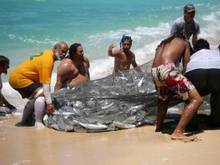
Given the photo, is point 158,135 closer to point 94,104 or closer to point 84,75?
point 94,104

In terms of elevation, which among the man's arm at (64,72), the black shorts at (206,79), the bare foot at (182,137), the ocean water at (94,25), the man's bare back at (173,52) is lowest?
the ocean water at (94,25)

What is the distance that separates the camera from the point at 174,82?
6176mm

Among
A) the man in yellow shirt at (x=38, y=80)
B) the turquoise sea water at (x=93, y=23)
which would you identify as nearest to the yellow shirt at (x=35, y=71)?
the man in yellow shirt at (x=38, y=80)

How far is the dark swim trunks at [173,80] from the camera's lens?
614 cm

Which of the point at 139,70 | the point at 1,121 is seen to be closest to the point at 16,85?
the point at 1,121

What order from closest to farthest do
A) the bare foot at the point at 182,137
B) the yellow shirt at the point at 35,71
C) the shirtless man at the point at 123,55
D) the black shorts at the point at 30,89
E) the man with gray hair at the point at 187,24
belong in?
the bare foot at the point at 182,137 → the yellow shirt at the point at 35,71 → the black shorts at the point at 30,89 → the man with gray hair at the point at 187,24 → the shirtless man at the point at 123,55

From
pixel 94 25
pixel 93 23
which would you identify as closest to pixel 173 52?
pixel 94 25

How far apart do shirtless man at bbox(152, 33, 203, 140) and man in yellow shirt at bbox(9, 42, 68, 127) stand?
1626 mm

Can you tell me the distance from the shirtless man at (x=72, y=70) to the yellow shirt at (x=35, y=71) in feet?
1.71

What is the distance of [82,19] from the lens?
23.5 meters

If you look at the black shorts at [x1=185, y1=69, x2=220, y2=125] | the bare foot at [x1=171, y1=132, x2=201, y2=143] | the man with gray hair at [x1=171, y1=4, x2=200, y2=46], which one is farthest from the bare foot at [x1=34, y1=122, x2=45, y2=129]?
the man with gray hair at [x1=171, y1=4, x2=200, y2=46]

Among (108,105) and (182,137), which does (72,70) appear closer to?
(108,105)

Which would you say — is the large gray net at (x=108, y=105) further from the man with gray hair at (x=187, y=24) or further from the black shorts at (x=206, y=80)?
the man with gray hair at (x=187, y=24)

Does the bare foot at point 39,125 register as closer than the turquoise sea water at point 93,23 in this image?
Yes
